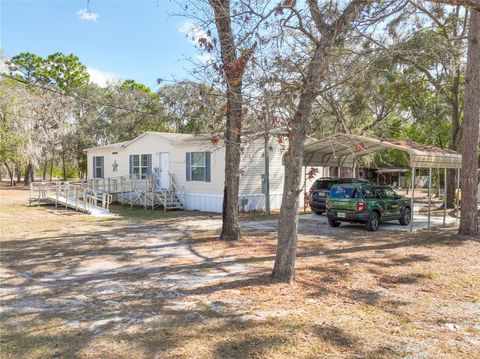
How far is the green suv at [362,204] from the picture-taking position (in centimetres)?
1298

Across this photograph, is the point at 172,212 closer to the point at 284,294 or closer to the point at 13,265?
the point at 13,265

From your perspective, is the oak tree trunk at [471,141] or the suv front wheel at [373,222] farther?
the suv front wheel at [373,222]

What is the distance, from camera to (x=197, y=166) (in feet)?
66.8

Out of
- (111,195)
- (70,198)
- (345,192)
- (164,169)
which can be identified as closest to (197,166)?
(164,169)

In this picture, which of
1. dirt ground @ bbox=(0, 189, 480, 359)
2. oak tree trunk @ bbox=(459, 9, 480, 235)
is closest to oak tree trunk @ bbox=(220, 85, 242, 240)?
dirt ground @ bbox=(0, 189, 480, 359)

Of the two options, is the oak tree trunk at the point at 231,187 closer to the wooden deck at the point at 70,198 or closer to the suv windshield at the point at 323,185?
the suv windshield at the point at 323,185

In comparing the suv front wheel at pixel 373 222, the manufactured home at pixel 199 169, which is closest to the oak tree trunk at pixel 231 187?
the suv front wheel at pixel 373 222

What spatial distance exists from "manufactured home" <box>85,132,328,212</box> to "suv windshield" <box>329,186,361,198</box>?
5.04 meters

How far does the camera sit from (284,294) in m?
6.26

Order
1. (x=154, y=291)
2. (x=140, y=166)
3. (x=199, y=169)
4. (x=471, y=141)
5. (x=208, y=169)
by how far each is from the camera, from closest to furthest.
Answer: (x=154, y=291), (x=471, y=141), (x=208, y=169), (x=199, y=169), (x=140, y=166)

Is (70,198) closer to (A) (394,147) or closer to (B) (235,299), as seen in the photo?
(A) (394,147)

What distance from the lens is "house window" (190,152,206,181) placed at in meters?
20.0

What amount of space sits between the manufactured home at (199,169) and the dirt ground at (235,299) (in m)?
8.08

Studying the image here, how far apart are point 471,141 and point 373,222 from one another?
3.64 metres
